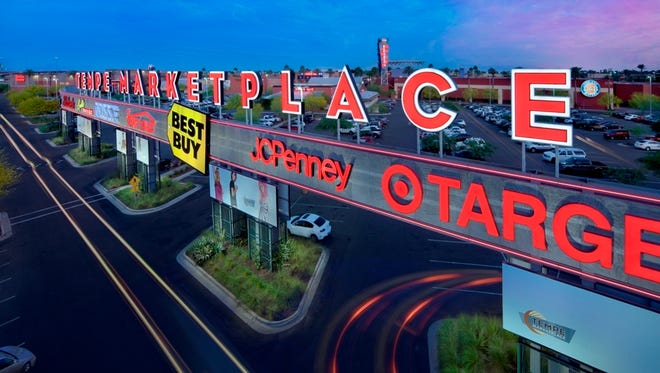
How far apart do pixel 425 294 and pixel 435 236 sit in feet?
30.4

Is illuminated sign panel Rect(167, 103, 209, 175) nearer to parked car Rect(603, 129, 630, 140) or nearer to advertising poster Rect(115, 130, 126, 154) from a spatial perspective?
advertising poster Rect(115, 130, 126, 154)

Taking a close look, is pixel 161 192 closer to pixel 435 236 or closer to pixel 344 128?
pixel 435 236

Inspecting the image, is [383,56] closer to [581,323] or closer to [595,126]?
[595,126]

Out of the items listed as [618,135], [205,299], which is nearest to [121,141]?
[205,299]

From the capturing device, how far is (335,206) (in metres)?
40.0

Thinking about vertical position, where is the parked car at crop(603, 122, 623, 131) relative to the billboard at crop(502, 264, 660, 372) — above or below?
above

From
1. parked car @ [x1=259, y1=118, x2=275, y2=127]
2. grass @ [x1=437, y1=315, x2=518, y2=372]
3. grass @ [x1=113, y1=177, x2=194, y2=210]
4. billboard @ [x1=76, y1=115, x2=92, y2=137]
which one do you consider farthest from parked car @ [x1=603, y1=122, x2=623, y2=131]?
billboard @ [x1=76, y1=115, x2=92, y2=137]

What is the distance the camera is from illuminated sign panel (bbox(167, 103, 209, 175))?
93.4 feet

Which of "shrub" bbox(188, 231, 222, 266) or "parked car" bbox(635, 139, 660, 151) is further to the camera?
"parked car" bbox(635, 139, 660, 151)

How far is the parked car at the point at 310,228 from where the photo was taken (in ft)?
103

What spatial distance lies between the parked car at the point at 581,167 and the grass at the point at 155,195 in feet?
134

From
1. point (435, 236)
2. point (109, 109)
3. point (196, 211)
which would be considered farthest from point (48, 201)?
point (435, 236)

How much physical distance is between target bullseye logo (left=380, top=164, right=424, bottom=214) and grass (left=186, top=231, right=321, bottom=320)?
365 inches

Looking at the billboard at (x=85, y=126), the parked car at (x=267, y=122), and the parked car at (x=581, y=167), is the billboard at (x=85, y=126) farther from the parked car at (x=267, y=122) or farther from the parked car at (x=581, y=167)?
the parked car at (x=581, y=167)
